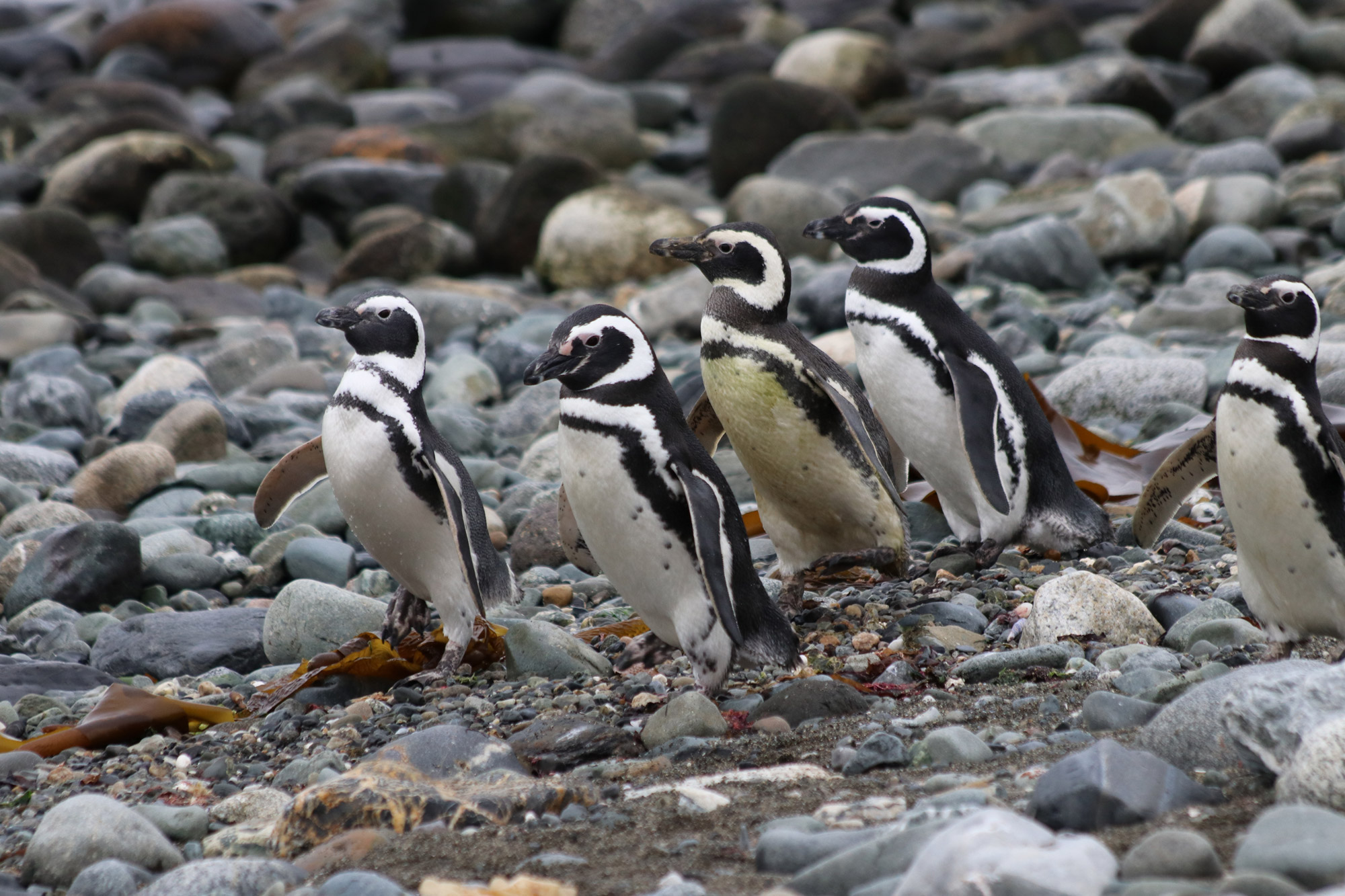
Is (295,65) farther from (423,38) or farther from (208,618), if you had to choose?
(208,618)

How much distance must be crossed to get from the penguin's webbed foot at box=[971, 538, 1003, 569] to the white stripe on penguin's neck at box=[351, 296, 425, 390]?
1898mm

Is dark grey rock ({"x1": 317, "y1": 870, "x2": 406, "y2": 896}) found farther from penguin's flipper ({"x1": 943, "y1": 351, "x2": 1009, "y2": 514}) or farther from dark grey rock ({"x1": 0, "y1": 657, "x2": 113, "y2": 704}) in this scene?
penguin's flipper ({"x1": 943, "y1": 351, "x2": 1009, "y2": 514})

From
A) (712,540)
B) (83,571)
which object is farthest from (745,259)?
(83,571)

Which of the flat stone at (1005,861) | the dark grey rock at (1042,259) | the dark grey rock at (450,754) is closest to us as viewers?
the flat stone at (1005,861)

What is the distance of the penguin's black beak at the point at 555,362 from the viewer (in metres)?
3.48

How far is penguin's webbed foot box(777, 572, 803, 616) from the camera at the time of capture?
14.2 ft

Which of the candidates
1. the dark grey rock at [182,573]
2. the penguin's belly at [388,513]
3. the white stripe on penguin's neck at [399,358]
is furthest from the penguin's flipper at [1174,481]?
the dark grey rock at [182,573]

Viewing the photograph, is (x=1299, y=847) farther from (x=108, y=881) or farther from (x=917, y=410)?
(x=917, y=410)

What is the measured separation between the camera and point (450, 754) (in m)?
3.16

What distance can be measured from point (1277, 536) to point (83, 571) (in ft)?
13.4

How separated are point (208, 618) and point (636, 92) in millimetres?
18268

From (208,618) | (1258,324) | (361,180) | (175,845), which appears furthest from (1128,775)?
(361,180)

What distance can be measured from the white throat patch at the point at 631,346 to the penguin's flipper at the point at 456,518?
0.64m

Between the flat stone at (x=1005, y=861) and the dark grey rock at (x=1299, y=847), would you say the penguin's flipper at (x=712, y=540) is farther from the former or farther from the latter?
the dark grey rock at (x=1299, y=847)
